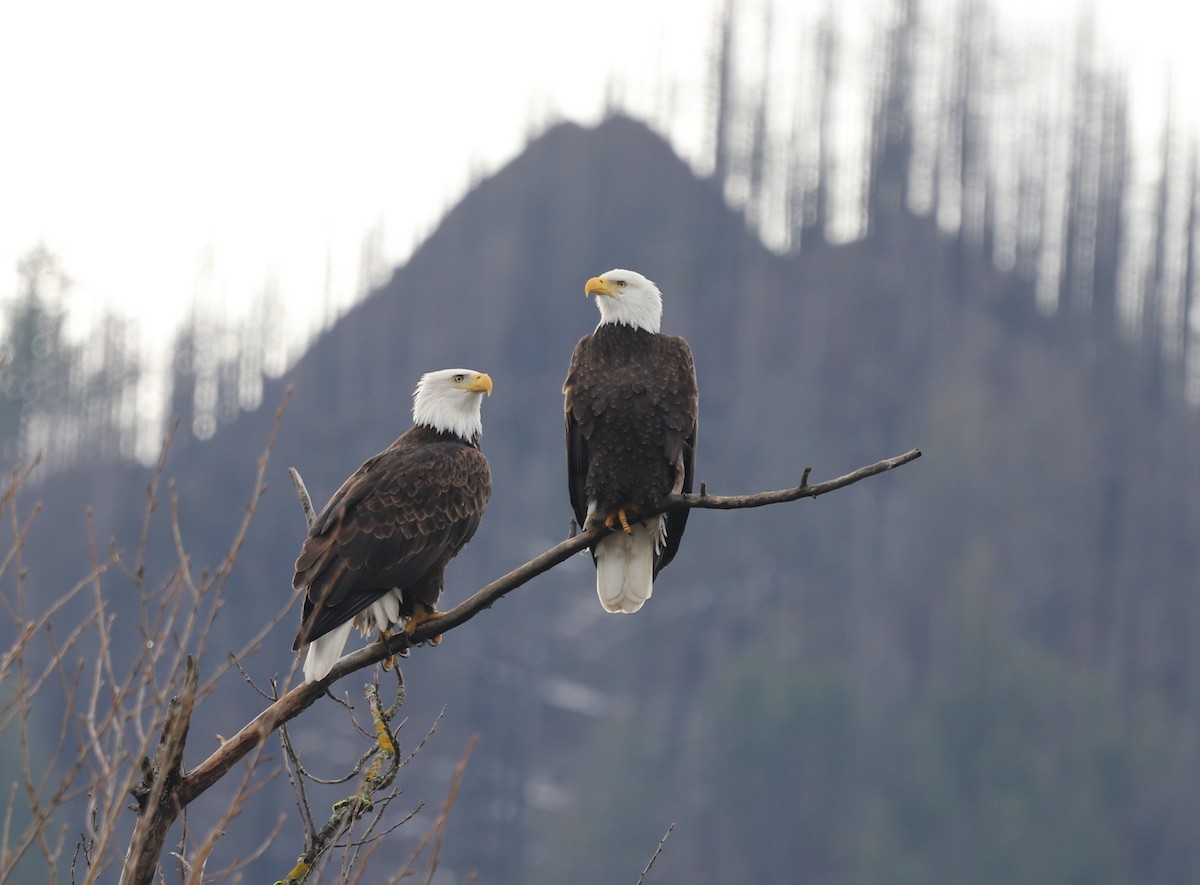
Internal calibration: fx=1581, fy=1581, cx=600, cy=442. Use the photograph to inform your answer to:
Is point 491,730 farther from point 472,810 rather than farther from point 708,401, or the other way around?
point 708,401

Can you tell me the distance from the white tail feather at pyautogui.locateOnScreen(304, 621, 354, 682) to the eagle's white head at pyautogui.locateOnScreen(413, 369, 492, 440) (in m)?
1.18

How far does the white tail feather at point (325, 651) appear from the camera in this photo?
459 centimetres

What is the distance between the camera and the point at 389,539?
5137mm

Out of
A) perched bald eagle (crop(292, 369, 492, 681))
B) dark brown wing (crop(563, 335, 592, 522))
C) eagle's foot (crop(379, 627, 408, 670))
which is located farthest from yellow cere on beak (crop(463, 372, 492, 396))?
eagle's foot (crop(379, 627, 408, 670))

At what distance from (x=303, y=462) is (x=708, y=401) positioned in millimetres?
11384

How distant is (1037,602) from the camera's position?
41375 millimetres

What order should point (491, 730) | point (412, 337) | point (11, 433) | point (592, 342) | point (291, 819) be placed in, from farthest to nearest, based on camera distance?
point (412, 337), point (11, 433), point (491, 730), point (291, 819), point (592, 342)

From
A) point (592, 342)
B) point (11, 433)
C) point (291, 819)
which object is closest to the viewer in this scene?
point (592, 342)

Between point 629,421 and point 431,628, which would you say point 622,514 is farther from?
point 431,628

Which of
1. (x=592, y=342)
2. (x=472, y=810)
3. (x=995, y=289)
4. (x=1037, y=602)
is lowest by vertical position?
(x=472, y=810)

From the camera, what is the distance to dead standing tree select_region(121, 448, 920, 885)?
3.41m

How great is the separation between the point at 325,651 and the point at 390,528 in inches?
23.9

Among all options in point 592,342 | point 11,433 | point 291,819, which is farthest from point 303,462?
point 592,342

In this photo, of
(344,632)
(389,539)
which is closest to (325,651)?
(344,632)
